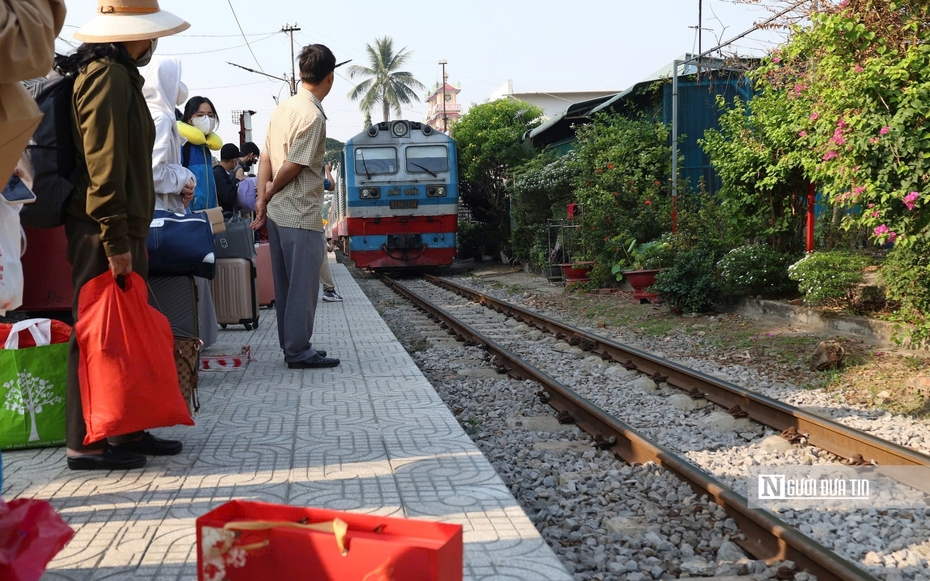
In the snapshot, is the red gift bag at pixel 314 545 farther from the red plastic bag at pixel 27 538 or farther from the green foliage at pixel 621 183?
the green foliage at pixel 621 183

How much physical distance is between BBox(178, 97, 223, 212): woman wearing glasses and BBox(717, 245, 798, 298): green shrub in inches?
249

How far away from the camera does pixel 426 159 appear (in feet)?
66.2

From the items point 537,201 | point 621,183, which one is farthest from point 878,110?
point 537,201

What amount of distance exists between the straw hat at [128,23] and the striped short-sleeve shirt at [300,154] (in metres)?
2.26

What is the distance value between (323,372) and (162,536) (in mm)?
3641

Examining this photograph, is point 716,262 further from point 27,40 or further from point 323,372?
point 27,40

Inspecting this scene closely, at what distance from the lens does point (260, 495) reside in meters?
3.56

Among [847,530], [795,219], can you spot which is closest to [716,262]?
[795,219]

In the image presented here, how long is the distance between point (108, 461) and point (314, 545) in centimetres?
219

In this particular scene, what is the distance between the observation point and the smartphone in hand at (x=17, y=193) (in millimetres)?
3311

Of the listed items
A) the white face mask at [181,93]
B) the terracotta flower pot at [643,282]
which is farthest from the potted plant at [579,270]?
the white face mask at [181,93]

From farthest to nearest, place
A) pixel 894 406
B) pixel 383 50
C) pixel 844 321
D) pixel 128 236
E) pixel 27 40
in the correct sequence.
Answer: pixel 383 50 → pixel 844 321 → pixel 894 406 → pixel 128 236 → pixel 27 40

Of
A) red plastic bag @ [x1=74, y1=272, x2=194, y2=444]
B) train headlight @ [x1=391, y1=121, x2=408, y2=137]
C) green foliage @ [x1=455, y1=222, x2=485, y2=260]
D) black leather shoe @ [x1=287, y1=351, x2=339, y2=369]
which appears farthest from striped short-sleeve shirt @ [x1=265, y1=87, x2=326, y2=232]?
green foliage @ [x1=455, y1=222, x2=485, y2=260]

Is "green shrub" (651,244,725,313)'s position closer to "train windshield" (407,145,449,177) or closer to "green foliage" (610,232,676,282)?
"green foliage" (610,232,676,282)
